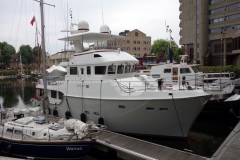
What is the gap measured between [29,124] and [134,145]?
5.33 metres

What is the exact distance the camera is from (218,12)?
144 ft

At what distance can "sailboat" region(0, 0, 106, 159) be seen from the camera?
360 inches

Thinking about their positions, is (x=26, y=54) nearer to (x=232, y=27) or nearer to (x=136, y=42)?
(x=136, y=42)

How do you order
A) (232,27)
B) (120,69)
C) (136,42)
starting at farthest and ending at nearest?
1. (136,42)
2. (232,27)
3. (120,69)

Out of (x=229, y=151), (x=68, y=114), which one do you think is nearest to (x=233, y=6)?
(x=68, y=114)

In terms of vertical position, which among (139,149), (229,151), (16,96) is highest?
(229,151)

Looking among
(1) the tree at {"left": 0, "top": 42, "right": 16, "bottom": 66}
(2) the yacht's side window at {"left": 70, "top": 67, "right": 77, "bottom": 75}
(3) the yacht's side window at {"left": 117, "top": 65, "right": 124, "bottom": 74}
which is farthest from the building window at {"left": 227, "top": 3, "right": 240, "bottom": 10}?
(1) the tree at {"left": 0, "top": 42, "right": 16, "bottom": 66}

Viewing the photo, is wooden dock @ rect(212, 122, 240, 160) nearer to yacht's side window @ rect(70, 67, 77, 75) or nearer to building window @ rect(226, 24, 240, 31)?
yacht's side window @ rect(70, 67, 77, 75)

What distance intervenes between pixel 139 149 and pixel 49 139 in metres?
3.99

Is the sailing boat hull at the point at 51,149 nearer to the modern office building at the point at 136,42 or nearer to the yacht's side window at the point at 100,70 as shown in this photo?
the yacht's side window at the point at 100,70

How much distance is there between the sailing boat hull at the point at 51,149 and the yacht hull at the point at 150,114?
317cm

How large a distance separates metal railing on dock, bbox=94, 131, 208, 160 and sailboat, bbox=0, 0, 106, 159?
3.29 ft

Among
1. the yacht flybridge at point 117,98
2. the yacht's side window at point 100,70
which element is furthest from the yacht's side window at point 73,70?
the yacht's side window at point 100,70

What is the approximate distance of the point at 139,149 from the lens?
9203 mm
